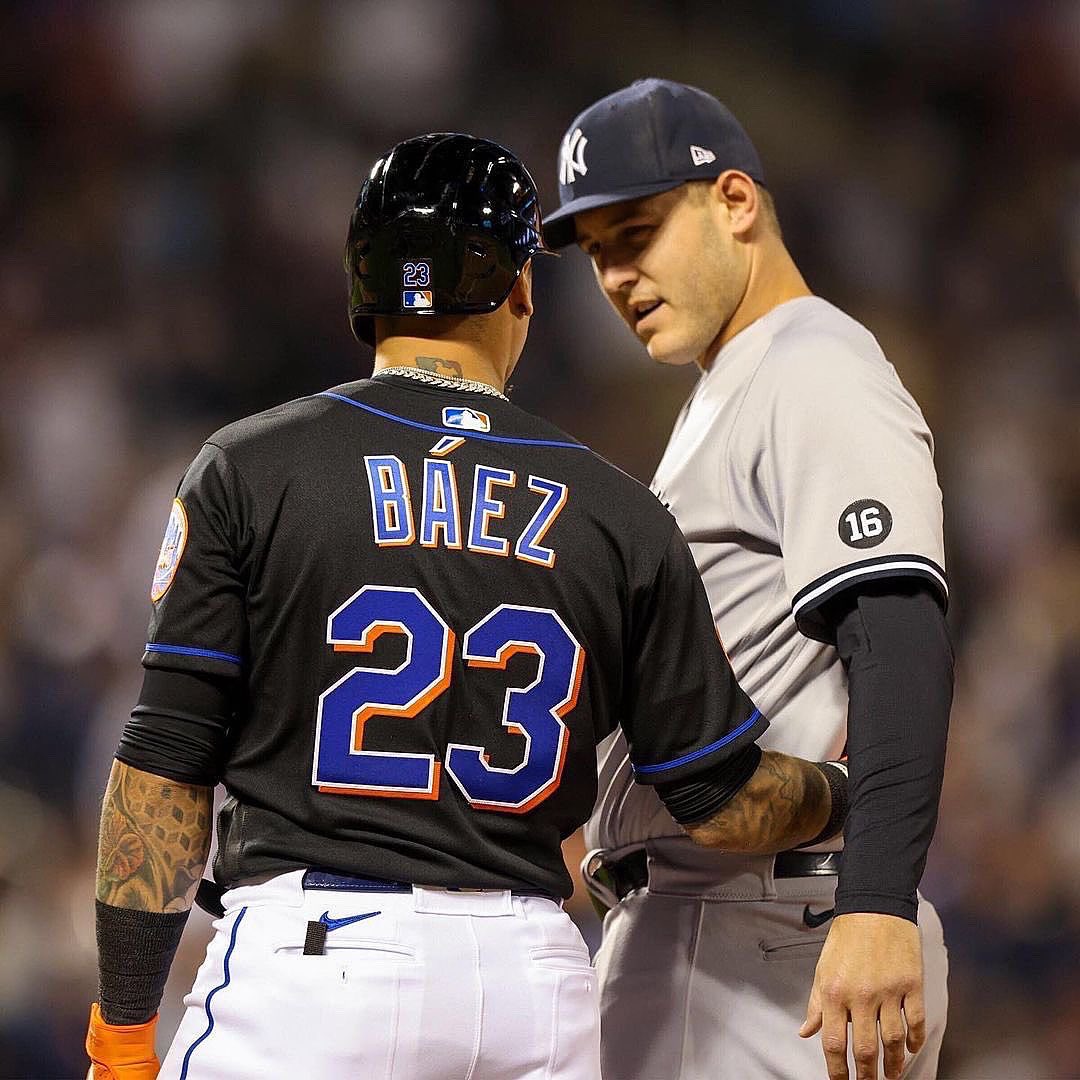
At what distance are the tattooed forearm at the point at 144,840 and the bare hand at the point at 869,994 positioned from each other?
25.8 inches

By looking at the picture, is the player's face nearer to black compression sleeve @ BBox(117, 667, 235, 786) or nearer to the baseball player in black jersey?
the baseball player in black jersey

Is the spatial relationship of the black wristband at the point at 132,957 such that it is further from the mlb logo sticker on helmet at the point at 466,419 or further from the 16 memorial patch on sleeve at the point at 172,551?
the mlb logo sticker on helmet at the point at 466,419

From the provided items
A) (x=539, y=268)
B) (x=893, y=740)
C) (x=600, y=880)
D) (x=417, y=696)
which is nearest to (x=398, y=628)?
(x=417, y=696)

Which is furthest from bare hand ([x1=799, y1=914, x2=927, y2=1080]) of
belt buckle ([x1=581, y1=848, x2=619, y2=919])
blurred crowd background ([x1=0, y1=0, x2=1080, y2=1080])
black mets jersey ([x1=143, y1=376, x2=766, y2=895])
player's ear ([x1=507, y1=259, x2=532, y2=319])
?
blurred crowd background ([x1=0, y1=0, x2=1080, y2=1080])

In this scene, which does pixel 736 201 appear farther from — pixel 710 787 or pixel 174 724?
pixel 174 724

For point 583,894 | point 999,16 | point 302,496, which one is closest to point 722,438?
point 302,496

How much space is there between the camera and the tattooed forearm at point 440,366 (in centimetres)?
155

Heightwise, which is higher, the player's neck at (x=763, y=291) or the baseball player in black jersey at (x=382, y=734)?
the player's neck at (x=763, y=291)

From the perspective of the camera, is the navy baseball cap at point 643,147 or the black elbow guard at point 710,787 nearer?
the black elbow guard at point 710,787

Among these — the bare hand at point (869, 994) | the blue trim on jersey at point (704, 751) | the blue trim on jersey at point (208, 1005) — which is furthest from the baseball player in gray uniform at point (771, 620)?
the blue trim on jersey at point (208, 1005)

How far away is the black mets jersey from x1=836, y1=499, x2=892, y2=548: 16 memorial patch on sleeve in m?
0.24

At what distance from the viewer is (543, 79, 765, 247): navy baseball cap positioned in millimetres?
1977

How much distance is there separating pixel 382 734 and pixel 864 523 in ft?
1.94

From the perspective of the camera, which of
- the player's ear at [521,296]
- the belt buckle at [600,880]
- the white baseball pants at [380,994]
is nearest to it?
the white baseball pants at [380,994]
